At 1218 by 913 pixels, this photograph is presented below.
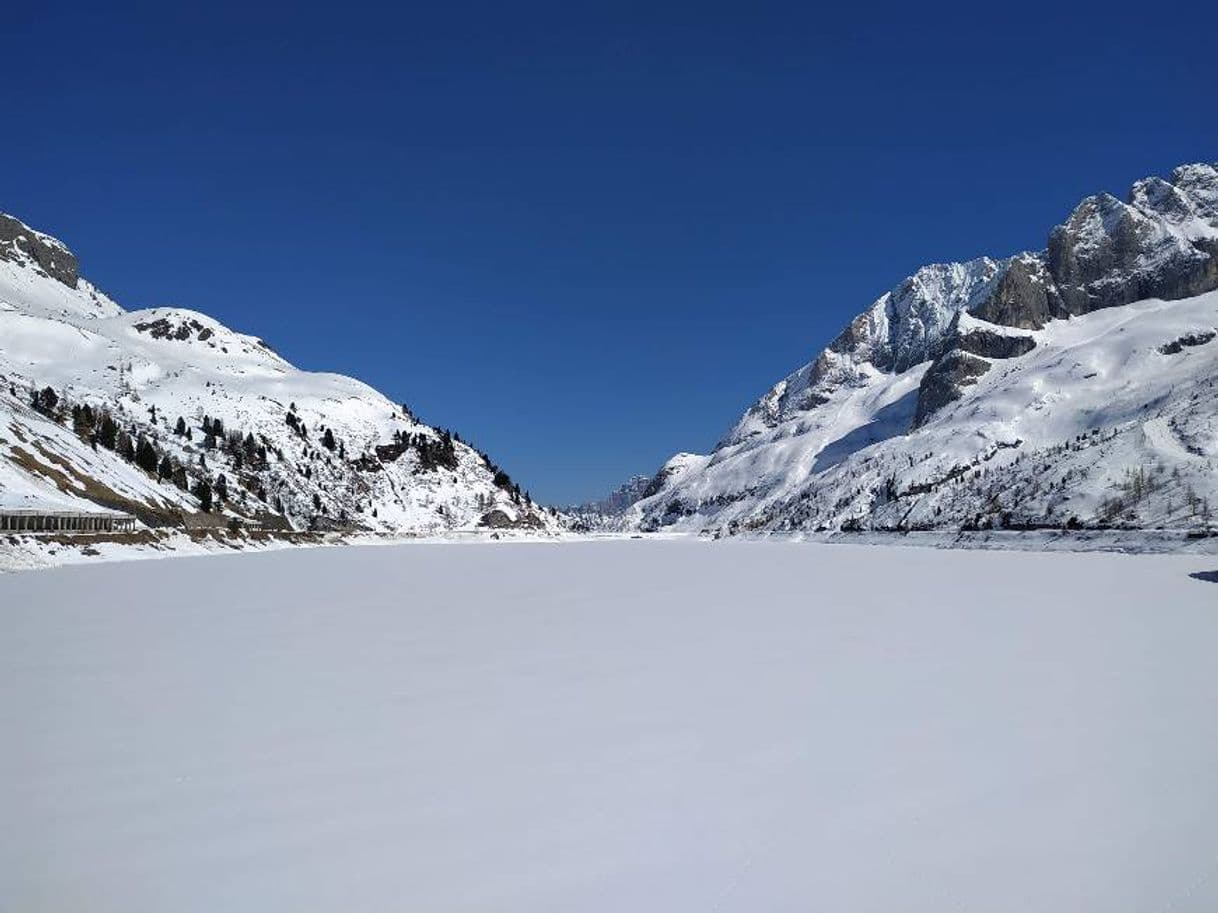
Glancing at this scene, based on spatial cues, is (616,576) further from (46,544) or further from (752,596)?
(46,544)

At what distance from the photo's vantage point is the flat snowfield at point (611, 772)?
23.6 feet

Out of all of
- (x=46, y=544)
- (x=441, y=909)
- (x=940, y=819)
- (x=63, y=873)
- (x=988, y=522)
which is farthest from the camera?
(x=988, y=522)

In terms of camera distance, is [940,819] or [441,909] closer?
[441,909]

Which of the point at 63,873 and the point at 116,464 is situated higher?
the point at 116,464

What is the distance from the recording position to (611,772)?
10273 mm

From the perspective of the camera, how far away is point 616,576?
56.8 m

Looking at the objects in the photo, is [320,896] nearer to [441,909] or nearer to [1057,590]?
[441,909]

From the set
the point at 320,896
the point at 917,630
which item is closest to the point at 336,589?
the point at 917,630

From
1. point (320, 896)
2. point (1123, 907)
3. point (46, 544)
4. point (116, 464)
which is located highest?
point (116, 464)

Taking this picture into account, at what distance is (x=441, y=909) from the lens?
22.0 ft

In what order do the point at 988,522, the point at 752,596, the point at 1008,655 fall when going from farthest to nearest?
the point at 988,522 → the point at 752,596 → the point at 1008,655

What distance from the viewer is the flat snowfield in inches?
284

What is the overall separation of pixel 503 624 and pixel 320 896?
19.6m

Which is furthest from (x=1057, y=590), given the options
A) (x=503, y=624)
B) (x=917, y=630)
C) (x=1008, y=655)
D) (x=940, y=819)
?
(x=940, y=819)
